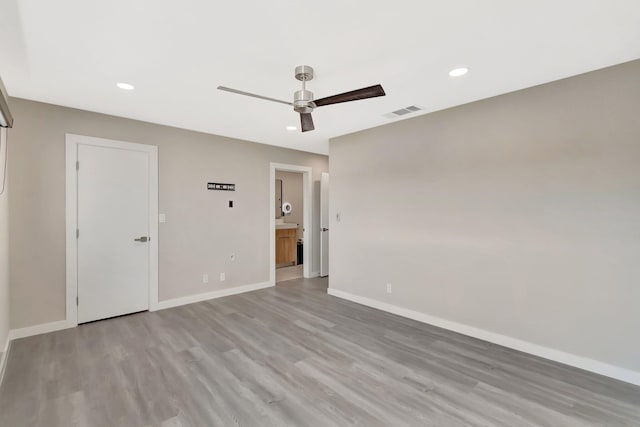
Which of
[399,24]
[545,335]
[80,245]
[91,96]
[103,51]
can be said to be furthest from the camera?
[80,245]

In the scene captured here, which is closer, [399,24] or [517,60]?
[399,24]

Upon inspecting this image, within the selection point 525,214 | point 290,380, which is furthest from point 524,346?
point 290,380

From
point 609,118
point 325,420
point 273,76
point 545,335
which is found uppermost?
point 273,76

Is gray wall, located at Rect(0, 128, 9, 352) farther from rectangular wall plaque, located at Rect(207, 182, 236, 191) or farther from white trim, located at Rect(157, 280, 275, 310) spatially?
rectangular wall plaque, located at Rect(207, 182, 236, 191)

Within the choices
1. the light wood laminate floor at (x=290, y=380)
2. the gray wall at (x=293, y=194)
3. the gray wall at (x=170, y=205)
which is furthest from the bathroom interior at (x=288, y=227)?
the light wood laminate floor at (x=290, y=380)

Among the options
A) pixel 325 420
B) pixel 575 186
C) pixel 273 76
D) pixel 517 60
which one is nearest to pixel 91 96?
pixel 273 76

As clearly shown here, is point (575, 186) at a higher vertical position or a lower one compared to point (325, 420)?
higher

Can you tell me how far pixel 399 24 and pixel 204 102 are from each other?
2185 mm

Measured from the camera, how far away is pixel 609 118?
2.41 metres

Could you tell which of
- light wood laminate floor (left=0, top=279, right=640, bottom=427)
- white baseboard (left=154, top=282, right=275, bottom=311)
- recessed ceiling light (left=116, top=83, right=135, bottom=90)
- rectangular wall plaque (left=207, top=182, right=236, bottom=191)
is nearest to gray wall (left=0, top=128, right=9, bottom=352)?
light wood laminate floor (left=0, top=279, right=640, bottom=427)

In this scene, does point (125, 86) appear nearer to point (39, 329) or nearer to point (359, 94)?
point (359, 94)

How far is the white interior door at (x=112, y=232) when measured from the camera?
3502 millimetres

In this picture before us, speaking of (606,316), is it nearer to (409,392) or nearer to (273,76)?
(409,392)

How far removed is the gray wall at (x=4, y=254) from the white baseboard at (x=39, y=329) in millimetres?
270
